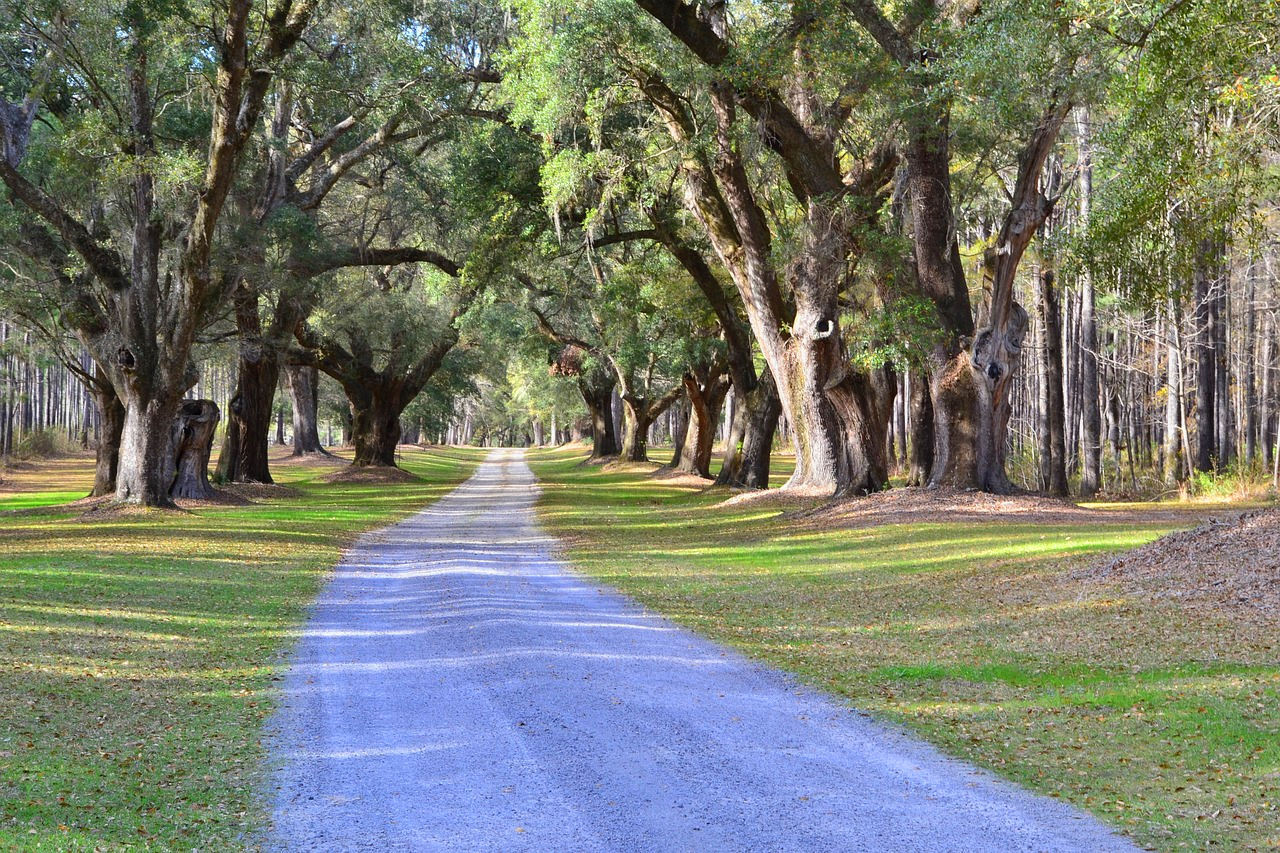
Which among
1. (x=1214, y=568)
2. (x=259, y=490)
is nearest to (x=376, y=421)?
(x=259, y=490)

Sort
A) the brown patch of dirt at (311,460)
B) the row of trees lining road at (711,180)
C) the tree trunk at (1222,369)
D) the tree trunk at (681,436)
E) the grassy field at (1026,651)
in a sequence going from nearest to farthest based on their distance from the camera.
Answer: the grassy field at (1026,651), the row of trees lining road at (711,180), the tree trunk at (1222,369), the tree trunk at (681,436), the brown patch of dirt at (311,460)

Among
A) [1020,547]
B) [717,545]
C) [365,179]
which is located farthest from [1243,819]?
[365,179]

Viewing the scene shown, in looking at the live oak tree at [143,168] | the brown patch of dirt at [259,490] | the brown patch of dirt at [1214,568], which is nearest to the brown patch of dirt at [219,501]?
the brown patch of dirt at [259,490]

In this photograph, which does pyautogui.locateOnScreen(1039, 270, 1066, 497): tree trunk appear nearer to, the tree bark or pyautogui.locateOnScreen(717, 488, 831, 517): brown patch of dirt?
pyautogui.locateOnScreen(717, 488, 831, 517): brown patch of dirt

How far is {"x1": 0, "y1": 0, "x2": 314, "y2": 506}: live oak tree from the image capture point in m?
20.1

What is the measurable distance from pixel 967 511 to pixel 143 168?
52.6 feet

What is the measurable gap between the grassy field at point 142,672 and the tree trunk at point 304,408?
3045 centimetres

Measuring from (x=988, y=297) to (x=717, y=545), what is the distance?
6530mm

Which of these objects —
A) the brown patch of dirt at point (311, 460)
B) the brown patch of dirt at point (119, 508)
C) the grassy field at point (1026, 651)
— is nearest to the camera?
the grassy field at point (1026, 651)

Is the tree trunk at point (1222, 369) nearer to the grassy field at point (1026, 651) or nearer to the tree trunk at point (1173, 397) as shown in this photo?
the tree trunk at point (1173, 397)

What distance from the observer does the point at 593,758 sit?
20.5ft

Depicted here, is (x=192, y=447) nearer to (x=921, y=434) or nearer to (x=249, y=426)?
(x=249, y=426)

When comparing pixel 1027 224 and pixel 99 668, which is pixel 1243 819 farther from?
pixel 1027 224

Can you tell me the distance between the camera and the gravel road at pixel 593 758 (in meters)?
5.05
